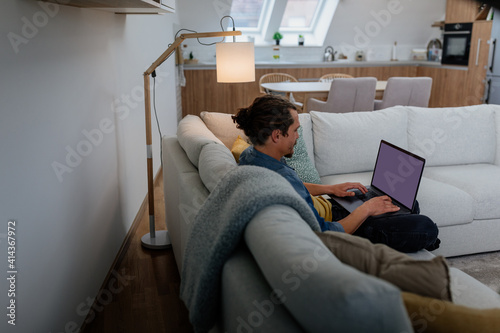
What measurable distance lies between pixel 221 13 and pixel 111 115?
4.84 meters

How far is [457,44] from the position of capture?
22.2 feet

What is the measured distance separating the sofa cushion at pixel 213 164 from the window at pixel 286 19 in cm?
545

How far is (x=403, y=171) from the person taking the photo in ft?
7.55

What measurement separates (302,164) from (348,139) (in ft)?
1.61

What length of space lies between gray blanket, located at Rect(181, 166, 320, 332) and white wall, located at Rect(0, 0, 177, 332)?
1.62 ft

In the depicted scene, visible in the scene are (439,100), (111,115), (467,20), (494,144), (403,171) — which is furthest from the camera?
(439,100)

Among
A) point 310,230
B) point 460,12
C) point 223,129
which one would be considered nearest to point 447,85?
point 460,12

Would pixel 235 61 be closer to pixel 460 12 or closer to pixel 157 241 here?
pixel 157 241

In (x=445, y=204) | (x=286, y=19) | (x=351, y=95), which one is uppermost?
(x=286, y=19)

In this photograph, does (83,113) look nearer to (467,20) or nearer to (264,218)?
(264,218)

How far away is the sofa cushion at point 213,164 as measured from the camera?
179cm

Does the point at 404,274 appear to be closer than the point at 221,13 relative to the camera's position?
Yes

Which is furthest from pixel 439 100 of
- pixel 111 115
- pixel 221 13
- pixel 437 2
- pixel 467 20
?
pixel 111 115
